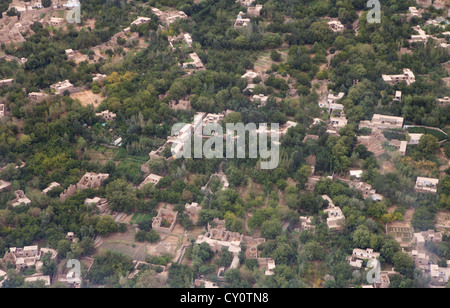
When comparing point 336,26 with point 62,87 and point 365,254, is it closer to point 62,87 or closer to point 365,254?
point 62,87

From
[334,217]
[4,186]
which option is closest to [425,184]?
[334,217]

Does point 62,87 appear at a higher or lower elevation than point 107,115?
higher

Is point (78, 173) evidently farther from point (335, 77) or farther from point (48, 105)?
point (335, 77)

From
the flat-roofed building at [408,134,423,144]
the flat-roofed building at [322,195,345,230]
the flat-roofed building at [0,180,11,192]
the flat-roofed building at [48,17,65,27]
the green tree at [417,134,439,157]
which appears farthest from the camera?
the flat-roofed building at [48,17,65,27]

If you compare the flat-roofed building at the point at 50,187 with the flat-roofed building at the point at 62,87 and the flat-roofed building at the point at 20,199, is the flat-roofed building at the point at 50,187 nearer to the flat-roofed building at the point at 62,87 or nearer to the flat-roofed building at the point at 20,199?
the flat-roofed building at the point at 20,199

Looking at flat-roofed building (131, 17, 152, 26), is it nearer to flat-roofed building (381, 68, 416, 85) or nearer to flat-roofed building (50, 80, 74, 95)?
flat-roofed building (50, 80, 74, 95)

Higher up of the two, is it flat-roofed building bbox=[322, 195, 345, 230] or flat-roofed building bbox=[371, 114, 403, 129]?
flat-roofed building bbox=[371, 114, 403, 129]

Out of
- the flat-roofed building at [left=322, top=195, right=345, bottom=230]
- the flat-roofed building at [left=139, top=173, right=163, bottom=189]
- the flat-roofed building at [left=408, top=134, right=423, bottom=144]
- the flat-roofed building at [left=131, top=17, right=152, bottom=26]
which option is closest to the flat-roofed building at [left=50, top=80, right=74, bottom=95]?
the flat-roofed building at [left=131, top=17, right=152, bottom=26]

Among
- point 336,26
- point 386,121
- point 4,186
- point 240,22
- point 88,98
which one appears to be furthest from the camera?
point 240,22

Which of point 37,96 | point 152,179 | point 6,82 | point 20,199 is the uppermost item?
point 6,82

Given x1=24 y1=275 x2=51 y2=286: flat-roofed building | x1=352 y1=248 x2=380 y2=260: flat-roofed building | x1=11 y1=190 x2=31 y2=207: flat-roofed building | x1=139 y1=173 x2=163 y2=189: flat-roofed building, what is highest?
x1=139 y1=173 x2=163 y2=189: flat-roofed building

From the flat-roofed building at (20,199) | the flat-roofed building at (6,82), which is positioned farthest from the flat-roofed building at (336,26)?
the flat-roofed building at (20,199)
